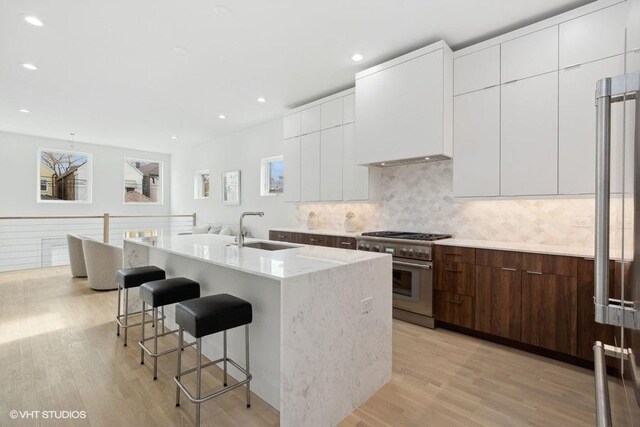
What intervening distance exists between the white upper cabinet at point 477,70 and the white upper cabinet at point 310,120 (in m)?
1.96

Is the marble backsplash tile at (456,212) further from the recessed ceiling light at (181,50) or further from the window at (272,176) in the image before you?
the recessed ceiling light at (181,50)

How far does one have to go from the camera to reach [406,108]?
10.9ft

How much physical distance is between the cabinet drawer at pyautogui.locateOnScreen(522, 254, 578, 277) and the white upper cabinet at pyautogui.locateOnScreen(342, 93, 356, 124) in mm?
2514

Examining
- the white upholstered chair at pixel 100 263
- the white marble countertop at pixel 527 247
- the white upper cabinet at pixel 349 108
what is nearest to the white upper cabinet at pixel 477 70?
the white upper cabinet at pixel 349 108

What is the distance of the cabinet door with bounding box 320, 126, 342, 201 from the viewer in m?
4.31

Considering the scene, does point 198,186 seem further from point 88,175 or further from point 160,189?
point 88,175

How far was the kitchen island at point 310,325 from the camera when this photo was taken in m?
1.64

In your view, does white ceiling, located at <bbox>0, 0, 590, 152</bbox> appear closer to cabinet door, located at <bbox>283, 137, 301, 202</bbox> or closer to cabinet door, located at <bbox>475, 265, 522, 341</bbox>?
cabinet door, located at <bbox>283, 137, 301, 202</bbox>

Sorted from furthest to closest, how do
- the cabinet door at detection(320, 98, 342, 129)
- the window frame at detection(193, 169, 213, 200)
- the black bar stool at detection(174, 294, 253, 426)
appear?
the window frame at detection(193, 169, 213, 200) → the cabinet door at detection(320, 98, 342, 129) → the black bar stool at detection(174, 294, 253, 426)

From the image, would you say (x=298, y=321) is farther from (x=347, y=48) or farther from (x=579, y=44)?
(x=579, y=44)

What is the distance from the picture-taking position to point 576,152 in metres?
2.54

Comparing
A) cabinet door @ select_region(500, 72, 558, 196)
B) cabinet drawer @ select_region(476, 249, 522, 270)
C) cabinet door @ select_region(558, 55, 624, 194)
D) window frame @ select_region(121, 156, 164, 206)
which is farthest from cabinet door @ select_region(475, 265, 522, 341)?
window frame @ select_region(121, 156, 164, 206)

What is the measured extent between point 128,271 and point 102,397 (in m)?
1.09

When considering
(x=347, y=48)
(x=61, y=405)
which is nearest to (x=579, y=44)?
(x=347, y=48)
